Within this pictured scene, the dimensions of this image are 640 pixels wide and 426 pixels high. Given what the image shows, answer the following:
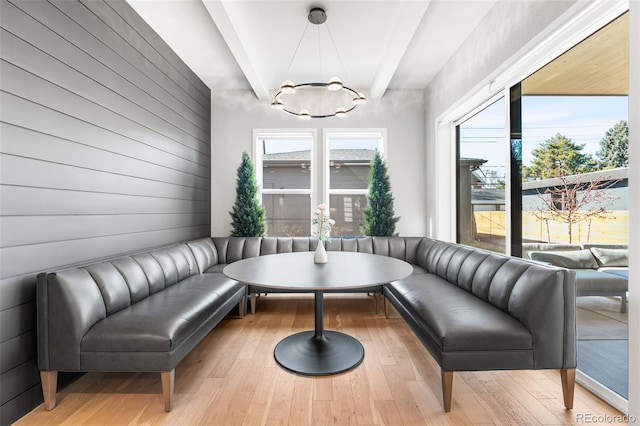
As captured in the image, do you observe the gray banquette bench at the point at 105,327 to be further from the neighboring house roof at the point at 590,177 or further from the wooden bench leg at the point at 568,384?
the neighboring house roof at the point at 590,177

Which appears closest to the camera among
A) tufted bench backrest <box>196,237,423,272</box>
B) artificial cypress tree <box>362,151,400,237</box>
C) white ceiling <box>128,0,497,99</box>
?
white ceiling <box>128,0,497,99</box>

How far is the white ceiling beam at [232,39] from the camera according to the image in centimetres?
248

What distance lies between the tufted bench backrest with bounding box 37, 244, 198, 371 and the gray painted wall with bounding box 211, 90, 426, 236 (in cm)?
242

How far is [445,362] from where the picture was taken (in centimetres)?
177

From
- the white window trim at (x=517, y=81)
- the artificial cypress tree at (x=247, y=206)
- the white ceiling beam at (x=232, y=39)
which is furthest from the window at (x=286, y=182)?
the white window trim at (x=517, y=81)

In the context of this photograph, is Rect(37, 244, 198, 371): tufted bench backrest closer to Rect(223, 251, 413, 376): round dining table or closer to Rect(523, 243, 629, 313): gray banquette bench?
Rect(223, 251, 413, 376): round dining table

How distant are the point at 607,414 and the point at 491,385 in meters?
0.57

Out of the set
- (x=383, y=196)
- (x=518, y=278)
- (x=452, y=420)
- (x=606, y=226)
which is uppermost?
(x=383, y=196)

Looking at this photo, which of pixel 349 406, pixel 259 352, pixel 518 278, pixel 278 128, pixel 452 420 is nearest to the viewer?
pixel 452 420

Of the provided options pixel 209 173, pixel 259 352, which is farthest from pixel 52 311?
pixel 209 173

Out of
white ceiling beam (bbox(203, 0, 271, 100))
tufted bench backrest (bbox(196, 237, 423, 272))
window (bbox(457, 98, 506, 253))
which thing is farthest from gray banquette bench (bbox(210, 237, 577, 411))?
white ceiling beam (bbox(203, 0, 271, 100))

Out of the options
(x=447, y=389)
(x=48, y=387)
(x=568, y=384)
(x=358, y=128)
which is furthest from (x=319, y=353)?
(x=358, y=128)

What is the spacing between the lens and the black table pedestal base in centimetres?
221

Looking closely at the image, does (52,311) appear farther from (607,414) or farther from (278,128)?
(278,128)
